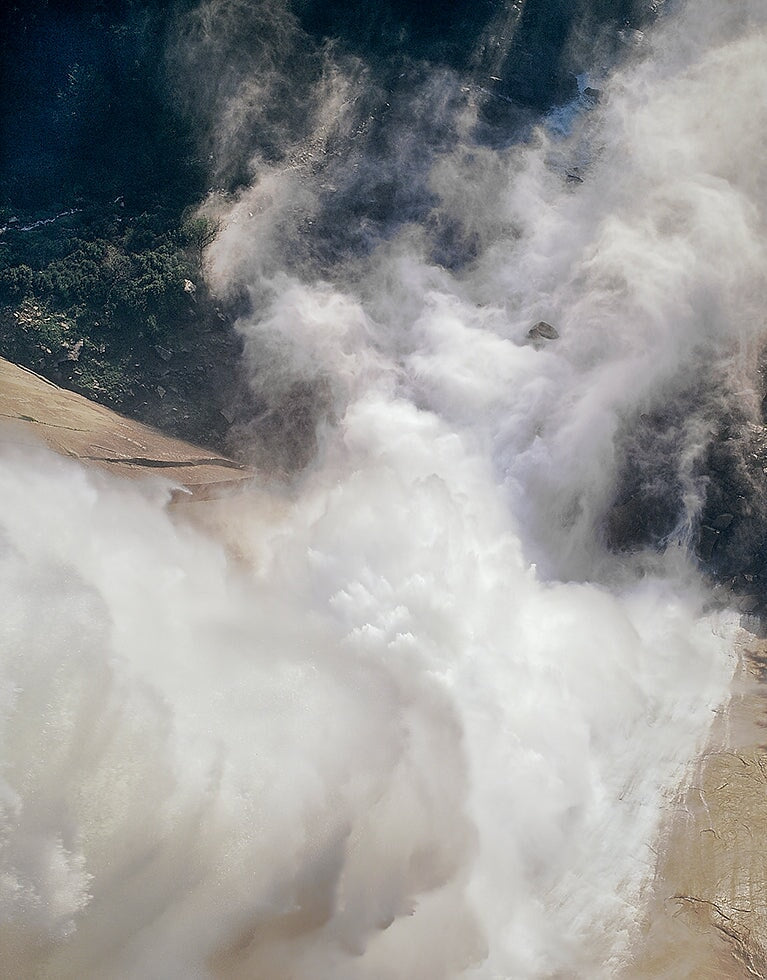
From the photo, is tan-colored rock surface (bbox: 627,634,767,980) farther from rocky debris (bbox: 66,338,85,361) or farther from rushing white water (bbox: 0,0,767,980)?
rocky debris (bbox: 66,338,85,361)

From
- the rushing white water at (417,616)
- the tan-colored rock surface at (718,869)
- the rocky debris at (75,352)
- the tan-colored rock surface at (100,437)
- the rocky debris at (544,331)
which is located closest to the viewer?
the rushing white water at (417,616)

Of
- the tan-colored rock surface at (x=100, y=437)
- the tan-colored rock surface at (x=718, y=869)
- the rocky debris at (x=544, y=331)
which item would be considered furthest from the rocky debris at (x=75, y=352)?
the tan-colored rock surface at (x=718, y=869)

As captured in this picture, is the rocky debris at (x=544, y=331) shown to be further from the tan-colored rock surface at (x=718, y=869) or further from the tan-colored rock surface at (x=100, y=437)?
the tan-colored rock surface at (x=718, y=869)

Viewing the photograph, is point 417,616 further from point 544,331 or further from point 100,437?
point 100,437

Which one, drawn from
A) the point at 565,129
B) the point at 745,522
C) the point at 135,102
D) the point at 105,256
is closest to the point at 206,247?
the point at 105,256

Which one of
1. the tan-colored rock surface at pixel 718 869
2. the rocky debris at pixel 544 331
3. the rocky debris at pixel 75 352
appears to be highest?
the rocky debris at pixel 544 331

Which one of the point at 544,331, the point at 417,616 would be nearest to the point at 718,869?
the point at 417,616
